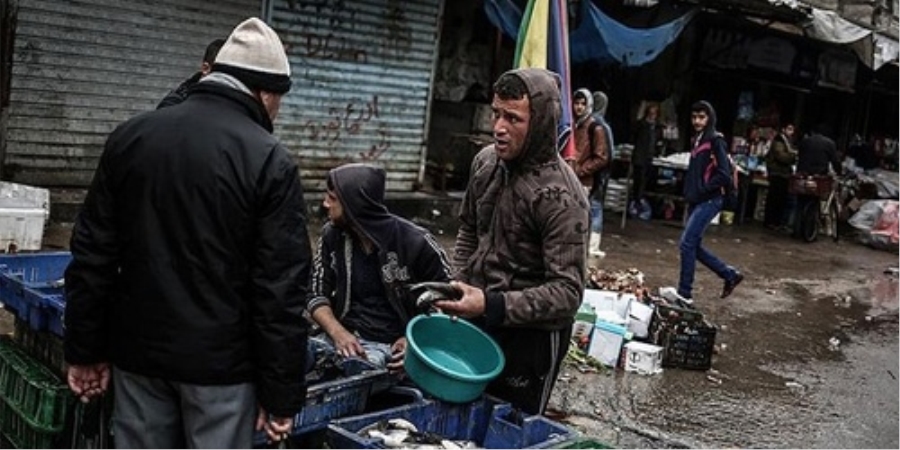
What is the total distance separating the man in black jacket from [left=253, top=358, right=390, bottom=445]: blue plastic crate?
35 cm

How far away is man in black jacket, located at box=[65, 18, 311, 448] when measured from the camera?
2.91 m

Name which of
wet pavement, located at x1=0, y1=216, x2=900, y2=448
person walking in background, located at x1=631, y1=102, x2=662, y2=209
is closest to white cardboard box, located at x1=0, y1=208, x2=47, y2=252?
wet pavement, located at x1=0, y1=216, x2=900, y2=448

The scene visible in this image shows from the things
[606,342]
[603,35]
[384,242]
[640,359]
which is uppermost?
[603,35]

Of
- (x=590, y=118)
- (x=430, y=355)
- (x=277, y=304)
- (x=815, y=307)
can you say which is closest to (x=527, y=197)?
(x=430, y=355)

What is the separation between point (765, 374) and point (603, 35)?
18.8 feet

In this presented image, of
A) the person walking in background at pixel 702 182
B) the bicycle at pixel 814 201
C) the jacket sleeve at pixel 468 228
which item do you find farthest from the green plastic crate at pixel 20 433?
the bicycle at pixel 814 201

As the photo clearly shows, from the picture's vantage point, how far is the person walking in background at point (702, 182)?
9164mm

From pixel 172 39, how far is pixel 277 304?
8018 millimetres

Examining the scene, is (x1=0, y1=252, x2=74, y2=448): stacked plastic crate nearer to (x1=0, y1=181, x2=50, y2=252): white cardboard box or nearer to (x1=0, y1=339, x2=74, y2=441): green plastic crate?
(x1=0, y1=339, x2=74, y2=441): green plastic crate

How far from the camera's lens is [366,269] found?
468cm

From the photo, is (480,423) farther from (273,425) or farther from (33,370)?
(33,370)

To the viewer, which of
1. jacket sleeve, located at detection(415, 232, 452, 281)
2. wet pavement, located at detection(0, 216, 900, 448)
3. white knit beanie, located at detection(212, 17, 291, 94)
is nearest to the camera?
white knit beanie, located at detection(212, 17, 291, 94)

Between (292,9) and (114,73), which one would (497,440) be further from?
(292,9)

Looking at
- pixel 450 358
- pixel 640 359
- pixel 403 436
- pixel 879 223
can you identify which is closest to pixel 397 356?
pixel 450 358
